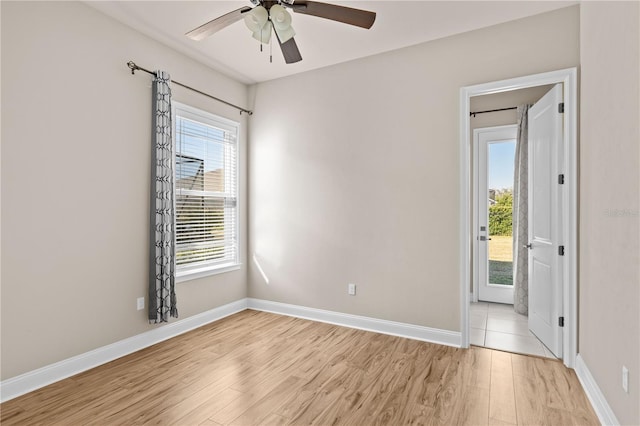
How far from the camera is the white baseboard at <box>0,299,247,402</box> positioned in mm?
2396

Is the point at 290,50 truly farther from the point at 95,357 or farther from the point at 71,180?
the point at 95,357

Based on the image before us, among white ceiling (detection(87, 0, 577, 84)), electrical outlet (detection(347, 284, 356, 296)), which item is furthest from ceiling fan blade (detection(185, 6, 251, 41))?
electrical outlet (detection(347, 284, 356, 296))

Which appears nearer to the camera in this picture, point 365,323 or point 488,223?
point 365,323

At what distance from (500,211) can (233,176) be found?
371 cm

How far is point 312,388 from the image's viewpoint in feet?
8.24

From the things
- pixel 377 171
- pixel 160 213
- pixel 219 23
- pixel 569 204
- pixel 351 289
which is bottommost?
pixel 351 289

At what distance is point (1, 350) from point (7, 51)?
205cm

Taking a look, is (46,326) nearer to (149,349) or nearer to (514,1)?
(149,349)

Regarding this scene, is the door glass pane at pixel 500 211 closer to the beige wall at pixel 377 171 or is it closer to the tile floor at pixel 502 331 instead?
the tile floor at pixel 502 331

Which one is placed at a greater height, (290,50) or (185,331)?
(290,50)

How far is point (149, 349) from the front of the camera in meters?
3.24

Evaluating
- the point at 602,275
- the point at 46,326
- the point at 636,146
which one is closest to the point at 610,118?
the point at 636,146

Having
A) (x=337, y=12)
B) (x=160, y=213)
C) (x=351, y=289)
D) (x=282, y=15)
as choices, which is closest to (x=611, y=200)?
(x=337, y=12)

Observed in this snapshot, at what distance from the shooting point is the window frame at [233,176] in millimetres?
3635
